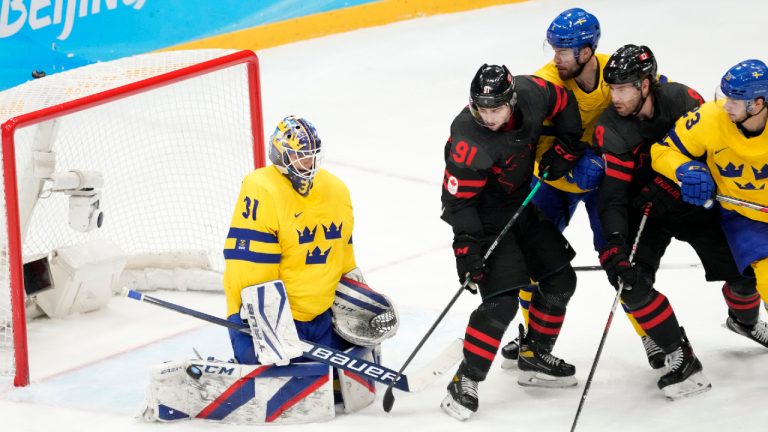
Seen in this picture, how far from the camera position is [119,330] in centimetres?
472

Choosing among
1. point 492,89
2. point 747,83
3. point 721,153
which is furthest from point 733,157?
point 492,89

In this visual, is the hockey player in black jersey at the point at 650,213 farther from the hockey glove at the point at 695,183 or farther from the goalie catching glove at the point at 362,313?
the goalie catching glove at the point at 362,313

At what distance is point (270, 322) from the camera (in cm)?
375

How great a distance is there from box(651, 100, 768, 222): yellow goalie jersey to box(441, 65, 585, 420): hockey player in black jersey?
1.03 ft

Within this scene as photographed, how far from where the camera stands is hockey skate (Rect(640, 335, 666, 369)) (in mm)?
4062

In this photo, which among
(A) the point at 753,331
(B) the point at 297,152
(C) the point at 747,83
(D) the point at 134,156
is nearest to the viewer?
(C) the point at 747,83

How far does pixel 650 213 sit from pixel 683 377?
1.70ft

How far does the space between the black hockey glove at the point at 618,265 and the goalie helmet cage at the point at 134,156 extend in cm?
159

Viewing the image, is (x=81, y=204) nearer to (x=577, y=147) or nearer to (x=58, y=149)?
(x=58, y=149)

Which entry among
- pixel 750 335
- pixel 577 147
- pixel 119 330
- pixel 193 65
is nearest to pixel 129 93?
pixel 193 65

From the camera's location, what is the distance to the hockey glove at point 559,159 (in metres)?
3.92

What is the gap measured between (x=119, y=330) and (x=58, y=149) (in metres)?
0.75

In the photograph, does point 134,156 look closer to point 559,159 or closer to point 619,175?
point 559,159

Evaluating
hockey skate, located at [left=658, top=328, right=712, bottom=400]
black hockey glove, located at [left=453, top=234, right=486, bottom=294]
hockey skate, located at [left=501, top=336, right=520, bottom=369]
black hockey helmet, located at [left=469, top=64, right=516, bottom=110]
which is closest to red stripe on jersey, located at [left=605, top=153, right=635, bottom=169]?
black hockey helmet, located at [left=469, top=64, right=516, bottom=110]
